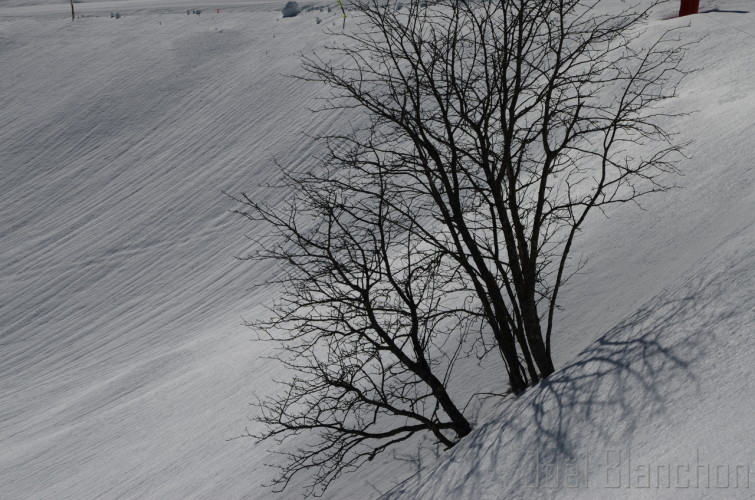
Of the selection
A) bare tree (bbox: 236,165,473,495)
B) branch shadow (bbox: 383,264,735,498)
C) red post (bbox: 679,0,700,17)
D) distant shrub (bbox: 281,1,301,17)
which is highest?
distant shrub (bbox: 281,1,301,17)

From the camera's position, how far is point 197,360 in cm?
1360

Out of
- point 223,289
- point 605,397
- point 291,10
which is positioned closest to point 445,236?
point 605,397

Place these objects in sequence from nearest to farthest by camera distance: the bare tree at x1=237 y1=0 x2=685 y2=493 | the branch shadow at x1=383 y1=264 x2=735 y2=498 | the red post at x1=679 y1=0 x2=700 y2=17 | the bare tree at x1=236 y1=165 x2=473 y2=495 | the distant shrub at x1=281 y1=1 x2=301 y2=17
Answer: the branch shadow at x1=383 y1=264 x2=735 y2=498 < the bare tree at x1=237 y1=0 x2=685 y2=493 < the bare tree at x1=236 y1=165 x2=473 y2=495 < the red post at x1=679 y1=0 x2=700 y2=17 < the distant shrub at x1=281 y1=1 x2=301 y2=17

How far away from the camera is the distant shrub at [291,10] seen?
24.5 m

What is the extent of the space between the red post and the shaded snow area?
0.37 m

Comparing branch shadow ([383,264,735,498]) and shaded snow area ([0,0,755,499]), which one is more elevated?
shaded snow area ([0,0,755,499])

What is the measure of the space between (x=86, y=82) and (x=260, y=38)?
562 centimetres

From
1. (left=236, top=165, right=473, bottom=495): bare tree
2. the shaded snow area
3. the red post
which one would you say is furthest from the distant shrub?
(left=236, top=165, right=473, bottom=495): bare tree

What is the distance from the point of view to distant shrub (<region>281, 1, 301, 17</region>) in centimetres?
2450

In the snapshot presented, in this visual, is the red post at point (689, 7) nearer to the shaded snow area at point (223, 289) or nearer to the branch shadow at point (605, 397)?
the shaded snow area at point (223, 289)

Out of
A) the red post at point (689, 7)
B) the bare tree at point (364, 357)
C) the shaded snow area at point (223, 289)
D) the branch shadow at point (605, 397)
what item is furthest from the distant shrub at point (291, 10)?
the branch shadow at point (605, 397)

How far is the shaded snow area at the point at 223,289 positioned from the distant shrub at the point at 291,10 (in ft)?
1.78

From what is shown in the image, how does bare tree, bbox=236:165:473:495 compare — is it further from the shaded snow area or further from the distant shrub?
the distant shrub

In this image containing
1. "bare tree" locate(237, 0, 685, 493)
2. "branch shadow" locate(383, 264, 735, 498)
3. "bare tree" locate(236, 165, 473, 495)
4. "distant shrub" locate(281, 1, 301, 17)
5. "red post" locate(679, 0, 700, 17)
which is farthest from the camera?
"distant shrub" locate(281, 1, 301, 17)
